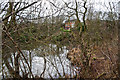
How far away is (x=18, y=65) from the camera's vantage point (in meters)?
1.01

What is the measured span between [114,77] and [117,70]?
79 millimetres

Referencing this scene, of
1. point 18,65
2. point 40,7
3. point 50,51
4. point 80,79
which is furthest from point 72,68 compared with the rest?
point 40,7

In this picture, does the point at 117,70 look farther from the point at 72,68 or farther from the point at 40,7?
the point at 40,7

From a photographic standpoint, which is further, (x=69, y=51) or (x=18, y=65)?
(x=69, y=51)

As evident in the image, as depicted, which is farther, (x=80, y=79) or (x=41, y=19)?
(x=80, y=79)

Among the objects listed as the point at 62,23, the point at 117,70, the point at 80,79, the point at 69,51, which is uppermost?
the point at 62,23

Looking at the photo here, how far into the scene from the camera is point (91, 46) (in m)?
1.11

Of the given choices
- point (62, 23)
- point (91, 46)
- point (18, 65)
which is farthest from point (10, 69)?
point (91, 46)

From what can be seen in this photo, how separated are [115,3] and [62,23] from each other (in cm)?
48

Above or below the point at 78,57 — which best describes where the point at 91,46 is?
above

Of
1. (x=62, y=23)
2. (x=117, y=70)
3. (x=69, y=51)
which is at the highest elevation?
(x=62, y=23)

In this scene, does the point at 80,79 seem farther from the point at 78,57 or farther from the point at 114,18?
the point at 114,18

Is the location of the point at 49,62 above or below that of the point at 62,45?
below

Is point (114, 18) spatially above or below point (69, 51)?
above
